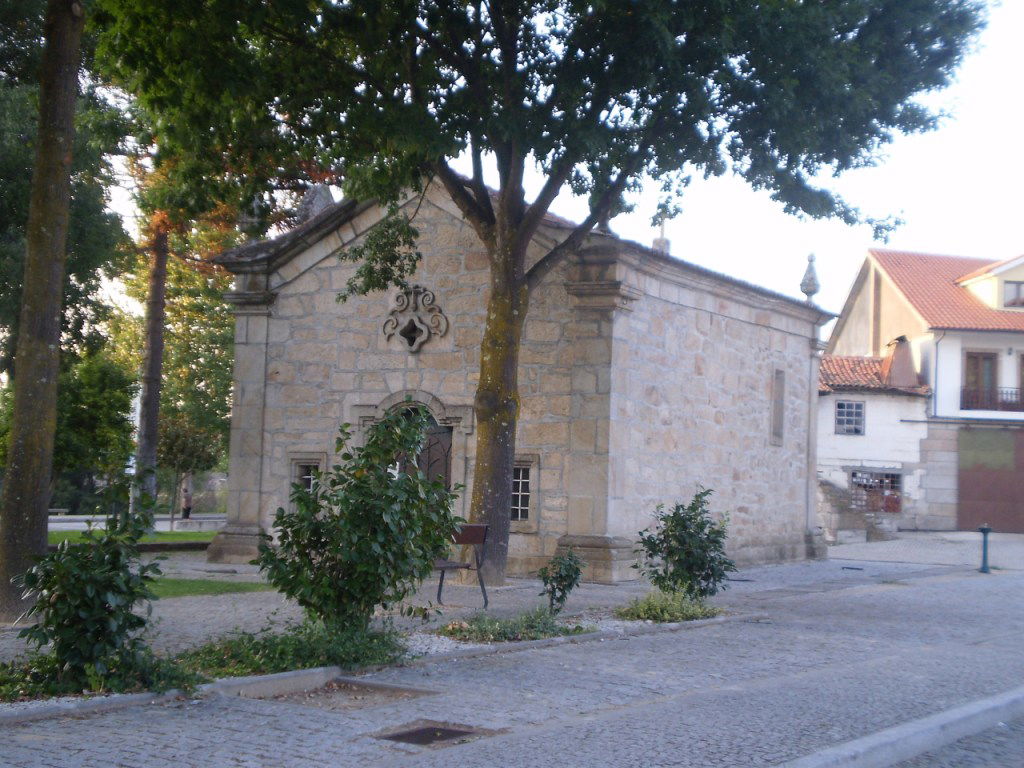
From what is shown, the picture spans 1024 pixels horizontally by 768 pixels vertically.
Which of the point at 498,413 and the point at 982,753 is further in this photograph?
the point at 498,413

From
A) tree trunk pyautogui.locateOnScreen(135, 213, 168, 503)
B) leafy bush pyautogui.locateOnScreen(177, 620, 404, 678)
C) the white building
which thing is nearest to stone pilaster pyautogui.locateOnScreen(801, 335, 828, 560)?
tree trunk pyautogui.locateOnScreen(135, 213, 168, 503)

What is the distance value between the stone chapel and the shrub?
9479 mm

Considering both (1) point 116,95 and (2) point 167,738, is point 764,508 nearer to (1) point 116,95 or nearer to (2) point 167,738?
(1) point 116,95

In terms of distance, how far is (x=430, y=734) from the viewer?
6.73 m

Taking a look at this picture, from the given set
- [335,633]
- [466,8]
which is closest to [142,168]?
[466,8]

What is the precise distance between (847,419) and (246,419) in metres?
26.1

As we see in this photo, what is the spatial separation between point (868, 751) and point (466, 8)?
10050 mm

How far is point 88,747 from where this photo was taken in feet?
19.7

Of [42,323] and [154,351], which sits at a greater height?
[154,351]

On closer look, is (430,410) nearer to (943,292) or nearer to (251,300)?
(251,300)

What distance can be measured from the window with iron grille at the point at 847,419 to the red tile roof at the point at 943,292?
4.27 metres

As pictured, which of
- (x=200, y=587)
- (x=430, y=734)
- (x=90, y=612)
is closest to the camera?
(x=430, y=734)

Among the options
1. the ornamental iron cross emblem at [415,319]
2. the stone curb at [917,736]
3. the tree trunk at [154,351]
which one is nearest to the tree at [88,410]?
the tree trunk at [154,351]

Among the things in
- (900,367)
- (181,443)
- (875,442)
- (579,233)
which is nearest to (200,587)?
(579,233)
